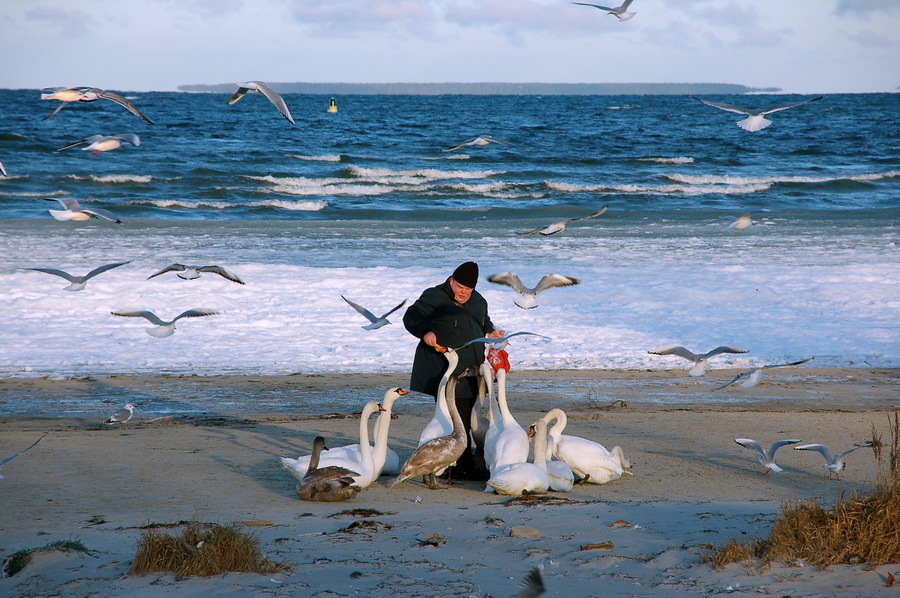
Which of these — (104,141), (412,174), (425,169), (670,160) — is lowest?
(412,174)

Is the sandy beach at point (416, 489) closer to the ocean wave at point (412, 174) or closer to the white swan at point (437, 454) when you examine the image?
the white swan at point (437, 454)

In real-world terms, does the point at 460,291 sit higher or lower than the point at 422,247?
higher

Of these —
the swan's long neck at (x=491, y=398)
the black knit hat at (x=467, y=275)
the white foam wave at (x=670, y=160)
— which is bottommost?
the swan's long neck at (x=491, y=398)

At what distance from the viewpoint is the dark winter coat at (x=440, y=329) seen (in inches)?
258

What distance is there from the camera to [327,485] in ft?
19.0

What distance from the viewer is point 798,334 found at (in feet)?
38.3

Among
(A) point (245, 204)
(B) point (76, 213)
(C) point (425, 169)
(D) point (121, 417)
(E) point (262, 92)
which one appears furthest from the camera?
(C) point (425, 169)

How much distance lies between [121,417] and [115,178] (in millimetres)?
23027

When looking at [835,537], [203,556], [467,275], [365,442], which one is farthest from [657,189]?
[203,556]

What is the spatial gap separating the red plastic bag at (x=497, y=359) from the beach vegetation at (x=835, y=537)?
278cm

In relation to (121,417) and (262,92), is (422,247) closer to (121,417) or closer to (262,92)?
(262,92)

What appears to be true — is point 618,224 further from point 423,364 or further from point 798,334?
point 423,364

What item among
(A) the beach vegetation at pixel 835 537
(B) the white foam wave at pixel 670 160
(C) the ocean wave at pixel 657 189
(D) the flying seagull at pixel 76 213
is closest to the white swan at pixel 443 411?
(A) the beach vegetation at pixel 835 537

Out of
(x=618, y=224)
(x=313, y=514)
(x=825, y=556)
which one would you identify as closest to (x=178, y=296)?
(x=313, y=514)
